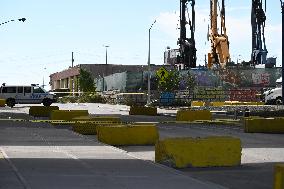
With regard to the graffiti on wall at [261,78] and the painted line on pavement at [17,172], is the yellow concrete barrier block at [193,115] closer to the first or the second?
the painted line on pavement at [17,172]

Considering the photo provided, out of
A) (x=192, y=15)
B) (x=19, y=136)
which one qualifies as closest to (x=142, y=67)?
(x=192, y=15)

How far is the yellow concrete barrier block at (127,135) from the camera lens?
18.1 m

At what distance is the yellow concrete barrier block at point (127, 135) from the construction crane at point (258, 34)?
8743cm

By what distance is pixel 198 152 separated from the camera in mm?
13266

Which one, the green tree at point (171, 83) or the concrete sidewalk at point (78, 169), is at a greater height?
the green tree at point (171, 83)

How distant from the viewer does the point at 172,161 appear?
13.1 m

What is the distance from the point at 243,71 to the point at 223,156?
9435cm

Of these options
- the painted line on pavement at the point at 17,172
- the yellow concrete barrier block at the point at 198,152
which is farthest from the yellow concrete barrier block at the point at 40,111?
the yellow concrete barrier block at the point at 198,152

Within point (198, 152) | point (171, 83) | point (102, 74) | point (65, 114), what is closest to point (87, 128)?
point (65, 114)

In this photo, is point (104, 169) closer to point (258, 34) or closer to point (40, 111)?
point (40, 111)

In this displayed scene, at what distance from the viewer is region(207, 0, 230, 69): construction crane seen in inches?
4259

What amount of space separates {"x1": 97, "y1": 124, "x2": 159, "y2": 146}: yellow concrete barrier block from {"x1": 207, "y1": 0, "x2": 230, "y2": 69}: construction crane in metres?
88.1

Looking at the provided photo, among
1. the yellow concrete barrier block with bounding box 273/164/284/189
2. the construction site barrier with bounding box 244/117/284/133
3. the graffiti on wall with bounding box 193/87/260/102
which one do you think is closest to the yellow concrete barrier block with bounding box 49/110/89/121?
the construction site barrier with bounding box 244/117/284/133

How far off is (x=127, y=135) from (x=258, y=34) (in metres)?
92.4
